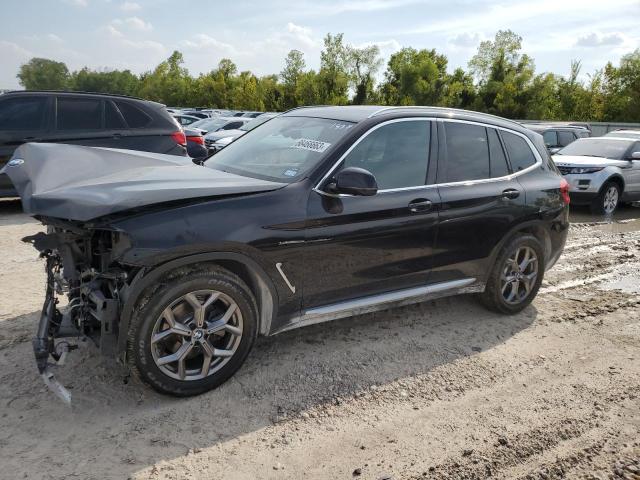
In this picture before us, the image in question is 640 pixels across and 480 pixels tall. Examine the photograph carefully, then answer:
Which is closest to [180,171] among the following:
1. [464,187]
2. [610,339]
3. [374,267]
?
[374,267]

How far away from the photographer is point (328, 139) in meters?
3.96

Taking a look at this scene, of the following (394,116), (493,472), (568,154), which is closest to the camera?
(493,472)

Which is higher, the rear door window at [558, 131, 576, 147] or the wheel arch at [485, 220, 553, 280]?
the rear door window at [558, 131, 576, 147]

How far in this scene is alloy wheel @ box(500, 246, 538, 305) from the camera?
4.86 meters

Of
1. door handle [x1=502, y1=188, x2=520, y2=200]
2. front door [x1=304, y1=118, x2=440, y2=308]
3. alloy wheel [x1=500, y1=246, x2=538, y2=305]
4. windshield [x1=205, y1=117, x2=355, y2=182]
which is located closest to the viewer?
front door [x1=304, y1=118, x2=440, y2=308]

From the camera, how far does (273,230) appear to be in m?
3.44

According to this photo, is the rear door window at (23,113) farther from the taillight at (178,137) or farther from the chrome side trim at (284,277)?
the chrome side trim at (284,277)

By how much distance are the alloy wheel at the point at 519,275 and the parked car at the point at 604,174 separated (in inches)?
268

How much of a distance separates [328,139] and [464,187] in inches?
49.6

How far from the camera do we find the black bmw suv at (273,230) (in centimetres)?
309

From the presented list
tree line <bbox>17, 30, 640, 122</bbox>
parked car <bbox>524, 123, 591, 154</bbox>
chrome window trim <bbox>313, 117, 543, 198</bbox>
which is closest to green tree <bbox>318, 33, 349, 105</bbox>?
tree line <bbox>17, 30, 640, 122</bbox>

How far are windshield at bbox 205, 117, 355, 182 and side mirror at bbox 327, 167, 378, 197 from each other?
29 centimetres

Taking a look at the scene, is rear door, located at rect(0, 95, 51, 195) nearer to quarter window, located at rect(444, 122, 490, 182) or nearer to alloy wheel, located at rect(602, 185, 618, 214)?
quarter window, located at rect(444, 122, 490, 182)

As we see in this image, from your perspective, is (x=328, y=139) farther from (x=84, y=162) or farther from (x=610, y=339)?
(x=610, y=339)
